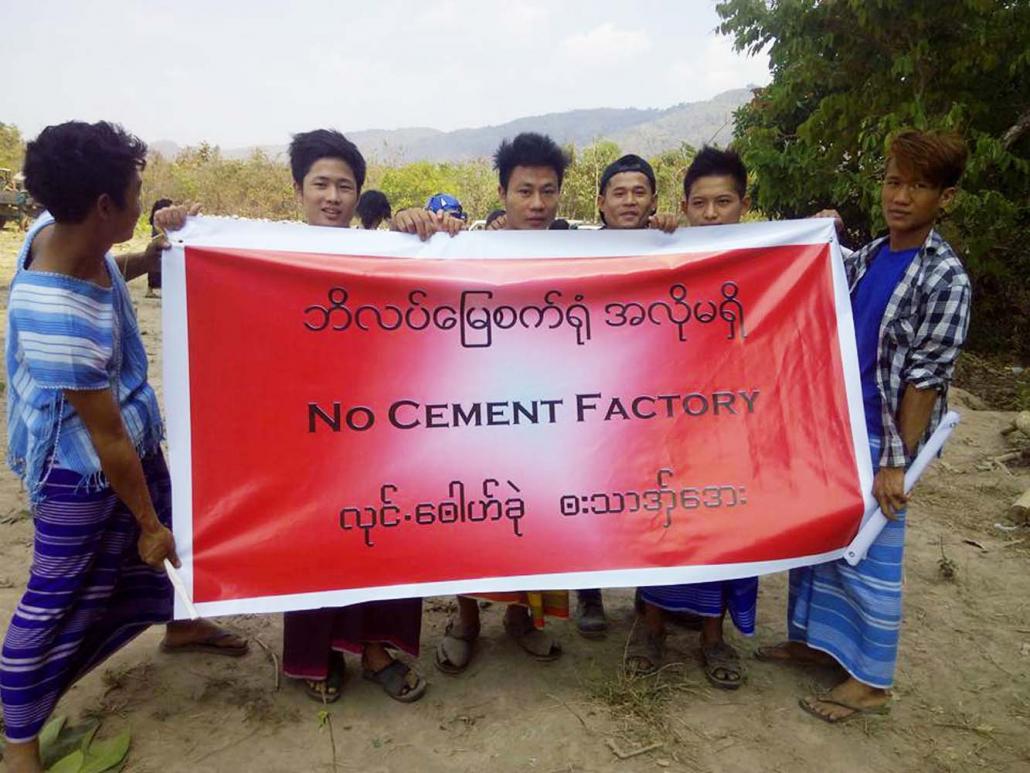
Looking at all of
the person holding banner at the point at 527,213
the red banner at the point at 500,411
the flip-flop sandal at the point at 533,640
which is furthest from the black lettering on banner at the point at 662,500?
the flip-flop sandal at the point at 533,640

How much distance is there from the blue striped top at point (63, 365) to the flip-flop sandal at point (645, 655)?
5.87ft

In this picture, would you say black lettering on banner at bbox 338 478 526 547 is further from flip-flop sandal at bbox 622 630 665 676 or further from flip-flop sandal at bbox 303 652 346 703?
flip-flop sandal at bbox 622 630 665 676

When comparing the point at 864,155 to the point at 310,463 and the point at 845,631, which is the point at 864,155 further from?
the point at 310,463

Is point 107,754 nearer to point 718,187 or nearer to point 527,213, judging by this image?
point 527,213

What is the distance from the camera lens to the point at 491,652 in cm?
277

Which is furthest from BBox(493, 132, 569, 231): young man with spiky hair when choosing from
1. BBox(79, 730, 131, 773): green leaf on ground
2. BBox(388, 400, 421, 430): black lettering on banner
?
BBox(79, 730, 131, 773): green leaf on ground

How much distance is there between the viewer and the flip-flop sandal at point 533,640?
2713 mm

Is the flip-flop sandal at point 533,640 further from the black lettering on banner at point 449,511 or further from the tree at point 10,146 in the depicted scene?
the tree at point 10,146

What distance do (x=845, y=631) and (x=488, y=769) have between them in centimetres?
129

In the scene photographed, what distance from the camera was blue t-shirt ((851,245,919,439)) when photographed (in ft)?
7.41

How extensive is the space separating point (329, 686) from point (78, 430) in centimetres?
117

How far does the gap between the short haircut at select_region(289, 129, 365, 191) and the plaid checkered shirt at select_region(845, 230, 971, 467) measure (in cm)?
178

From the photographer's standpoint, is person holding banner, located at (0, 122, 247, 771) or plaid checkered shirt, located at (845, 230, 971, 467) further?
plaid checkered shirt, located at (845, 230, 971, 467)

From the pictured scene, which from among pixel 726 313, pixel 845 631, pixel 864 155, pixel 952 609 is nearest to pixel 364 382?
pixel 726 313
